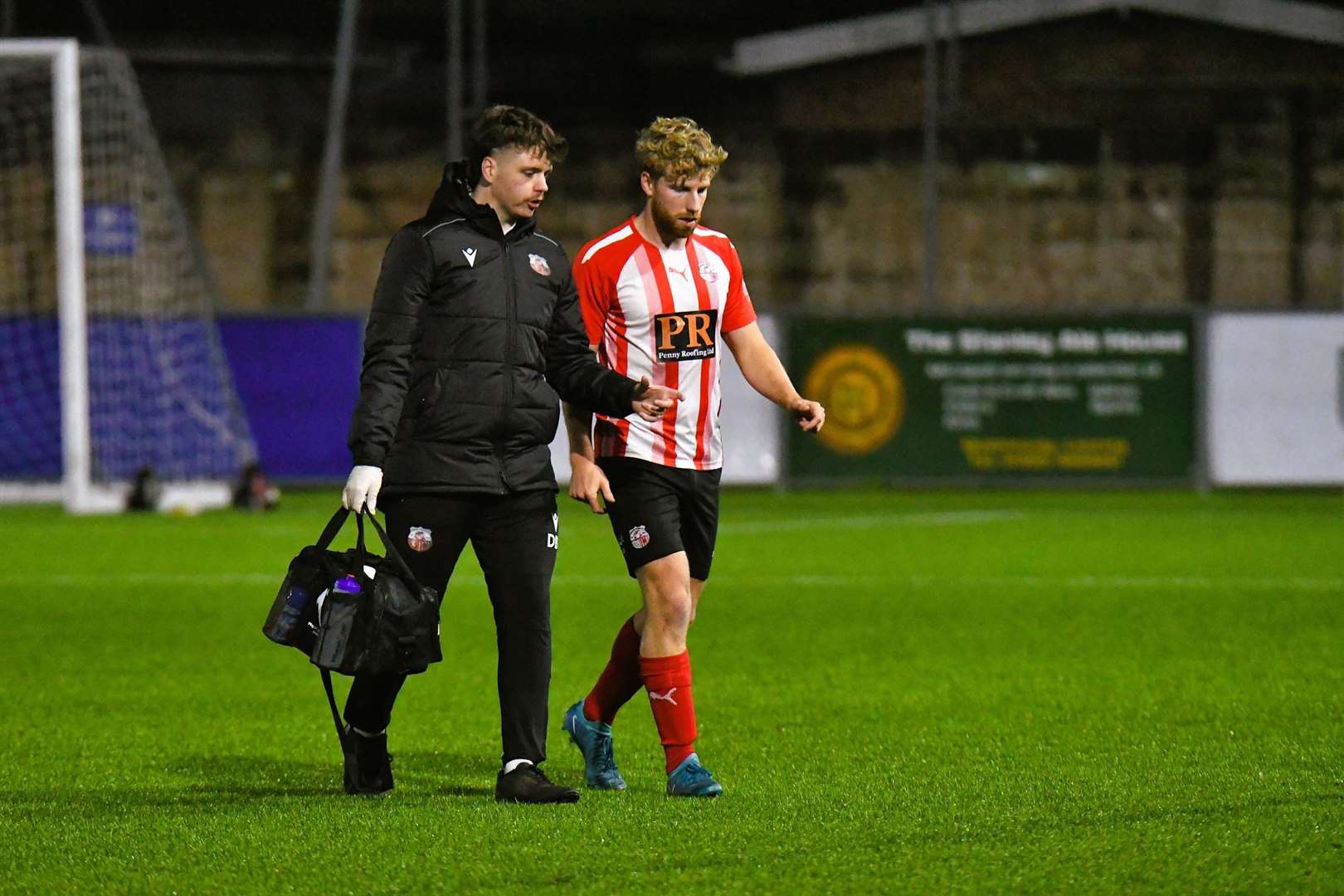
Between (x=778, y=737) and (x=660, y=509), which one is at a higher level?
(x=660, y=509)

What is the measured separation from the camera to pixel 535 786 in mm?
5770

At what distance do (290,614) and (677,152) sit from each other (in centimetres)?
164

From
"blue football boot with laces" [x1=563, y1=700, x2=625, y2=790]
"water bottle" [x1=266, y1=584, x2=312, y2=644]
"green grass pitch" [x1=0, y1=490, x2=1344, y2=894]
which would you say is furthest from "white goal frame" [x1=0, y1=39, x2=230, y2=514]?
"water bottle" [x1=266, y1=584, x2=312, y2=644]

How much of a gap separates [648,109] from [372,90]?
364 cm

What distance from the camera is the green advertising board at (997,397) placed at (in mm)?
19031

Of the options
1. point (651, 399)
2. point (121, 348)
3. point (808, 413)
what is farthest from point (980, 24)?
point (651, 399)

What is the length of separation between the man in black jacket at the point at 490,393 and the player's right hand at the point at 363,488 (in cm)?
12

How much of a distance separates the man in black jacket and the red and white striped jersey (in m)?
0.15

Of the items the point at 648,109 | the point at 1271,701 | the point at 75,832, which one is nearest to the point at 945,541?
the point at 1271,701

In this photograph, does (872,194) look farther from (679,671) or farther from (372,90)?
(679,671)

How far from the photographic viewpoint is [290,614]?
18.3 feet

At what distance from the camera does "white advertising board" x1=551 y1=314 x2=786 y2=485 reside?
19266 mm

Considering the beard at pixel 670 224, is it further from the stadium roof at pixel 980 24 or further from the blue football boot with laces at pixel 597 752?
the stadium roof at pixel 980 24

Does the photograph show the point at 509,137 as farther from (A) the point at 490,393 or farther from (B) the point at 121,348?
(B) the point at 121,348
